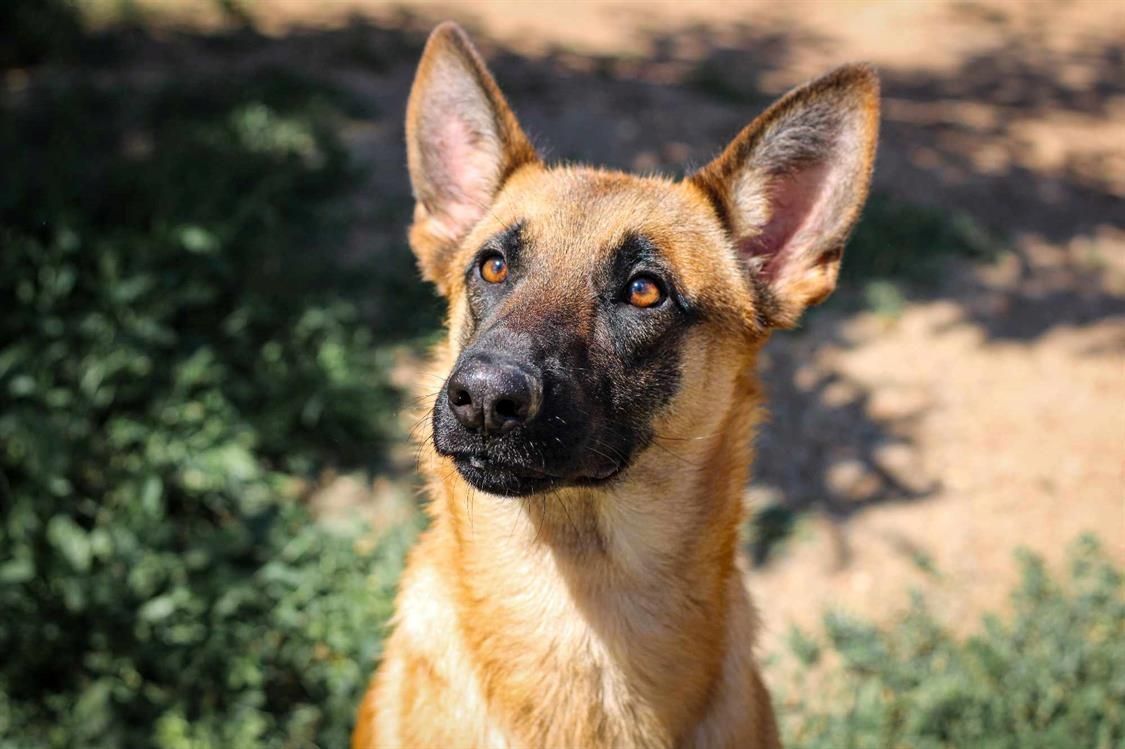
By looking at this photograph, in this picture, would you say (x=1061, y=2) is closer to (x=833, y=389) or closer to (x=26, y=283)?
(x=833, y=389)

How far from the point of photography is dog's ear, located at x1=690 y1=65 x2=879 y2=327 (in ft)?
9.46

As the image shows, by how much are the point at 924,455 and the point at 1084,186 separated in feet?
14.1

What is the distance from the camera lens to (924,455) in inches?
218

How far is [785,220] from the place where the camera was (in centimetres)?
322

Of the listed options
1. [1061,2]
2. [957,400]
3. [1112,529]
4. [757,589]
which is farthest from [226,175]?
[1061,2]

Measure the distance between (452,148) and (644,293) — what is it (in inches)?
37.9

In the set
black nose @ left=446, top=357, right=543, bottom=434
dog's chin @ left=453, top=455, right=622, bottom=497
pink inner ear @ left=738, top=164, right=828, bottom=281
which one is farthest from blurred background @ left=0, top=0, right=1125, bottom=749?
black nose @ left=446, top=357, right=543, bottom=434

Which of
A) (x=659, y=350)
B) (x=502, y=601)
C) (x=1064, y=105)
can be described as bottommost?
(x=1064, y=105)

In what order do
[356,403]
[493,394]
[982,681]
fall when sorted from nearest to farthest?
[493,394] → [982,681] → [356,403]

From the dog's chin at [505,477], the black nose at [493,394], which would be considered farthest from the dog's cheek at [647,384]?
the black nose at [493,394]

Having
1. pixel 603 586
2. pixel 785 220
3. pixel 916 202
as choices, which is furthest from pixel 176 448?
pixel 916 202

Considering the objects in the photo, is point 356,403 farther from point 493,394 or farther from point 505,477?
point 493,394

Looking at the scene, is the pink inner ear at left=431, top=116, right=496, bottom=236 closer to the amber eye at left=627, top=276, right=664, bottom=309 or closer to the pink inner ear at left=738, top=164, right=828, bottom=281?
the amber eye at left=627, top=276, right=664, bottom=309

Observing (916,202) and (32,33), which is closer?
(916,202)
